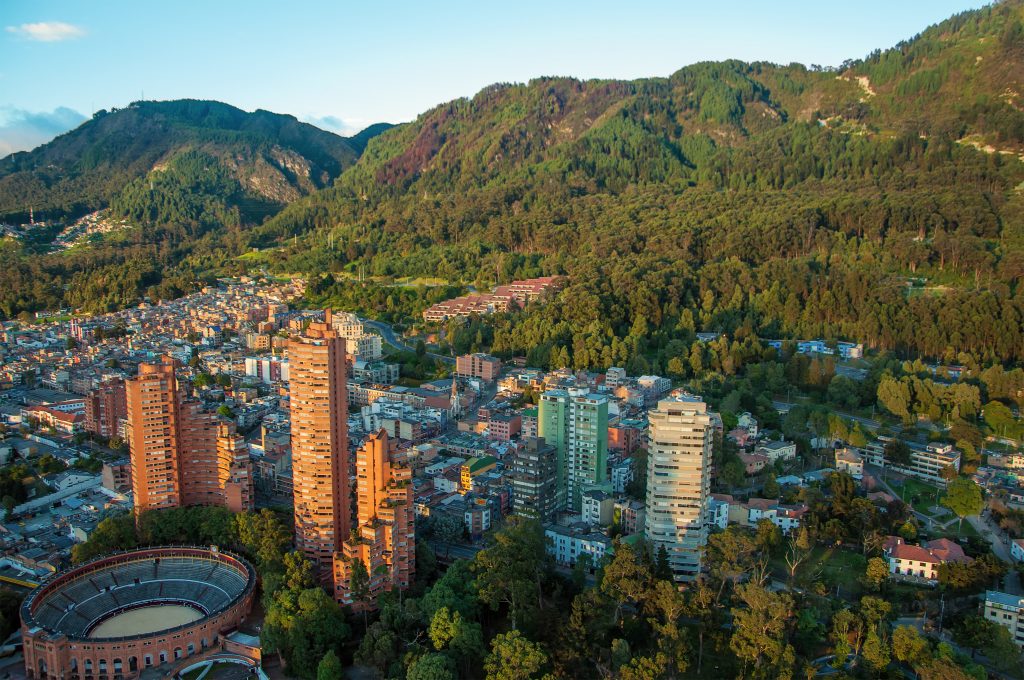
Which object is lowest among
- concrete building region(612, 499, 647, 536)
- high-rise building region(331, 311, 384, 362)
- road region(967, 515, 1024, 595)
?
road region(967, 515, 1024, 595)

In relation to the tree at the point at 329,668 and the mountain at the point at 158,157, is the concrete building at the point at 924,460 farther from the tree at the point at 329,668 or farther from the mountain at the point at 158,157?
the mountain at the point at 158,157

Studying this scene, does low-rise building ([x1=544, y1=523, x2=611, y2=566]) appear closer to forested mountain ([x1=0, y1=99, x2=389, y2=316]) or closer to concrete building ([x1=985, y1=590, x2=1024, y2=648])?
concrete building ([x1=985, y1=590, x2=1024, y2=648])

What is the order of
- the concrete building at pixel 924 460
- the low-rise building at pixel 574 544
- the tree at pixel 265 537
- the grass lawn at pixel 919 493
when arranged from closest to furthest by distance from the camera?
the tree at pixel 265 537
the low-rise building at pixel 574 544
the grass lawn at pixel 919 493
the concrete building at pixel 924 460

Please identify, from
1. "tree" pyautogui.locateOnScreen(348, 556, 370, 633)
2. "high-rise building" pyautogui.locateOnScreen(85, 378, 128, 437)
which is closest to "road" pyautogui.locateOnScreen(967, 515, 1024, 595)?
"tree" pyautogui.locateOnScreen(348, 556, 370, 633)

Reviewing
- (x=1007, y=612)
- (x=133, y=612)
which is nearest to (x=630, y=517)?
(x=1007, y=612)

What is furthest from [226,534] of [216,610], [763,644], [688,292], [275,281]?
[275,281]

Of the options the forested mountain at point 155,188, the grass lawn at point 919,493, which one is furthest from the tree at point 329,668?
the forested mountain at point 155,188
